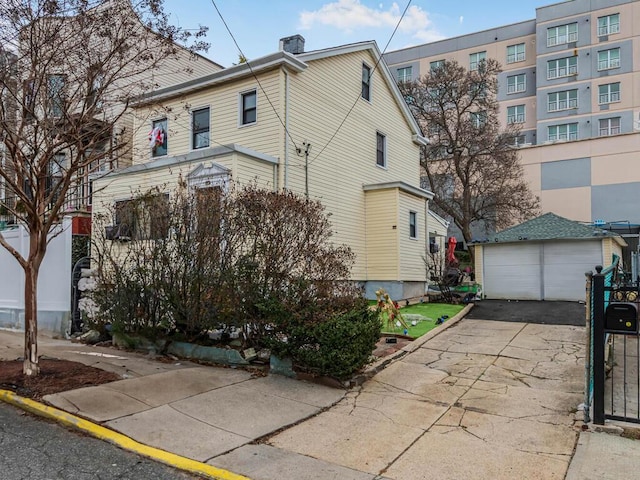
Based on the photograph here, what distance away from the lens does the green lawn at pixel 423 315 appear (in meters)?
10.8

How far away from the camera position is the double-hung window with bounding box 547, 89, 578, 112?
39.1 meters

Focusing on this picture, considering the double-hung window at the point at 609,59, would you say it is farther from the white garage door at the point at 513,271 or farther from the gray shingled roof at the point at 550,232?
the white garage door at the point at 513,271

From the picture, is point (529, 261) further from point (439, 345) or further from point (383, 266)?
point (439, 345)

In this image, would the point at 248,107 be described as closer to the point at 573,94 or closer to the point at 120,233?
the point at 120,233

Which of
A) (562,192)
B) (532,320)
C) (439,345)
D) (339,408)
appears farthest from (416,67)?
(339,408)

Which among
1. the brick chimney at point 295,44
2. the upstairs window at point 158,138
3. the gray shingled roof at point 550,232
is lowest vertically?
the gray shingled roof at point 550,232

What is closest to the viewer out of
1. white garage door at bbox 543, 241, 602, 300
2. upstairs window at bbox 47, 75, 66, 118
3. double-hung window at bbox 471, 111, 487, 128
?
upstairs window at bbox 47, 75, 66, 118

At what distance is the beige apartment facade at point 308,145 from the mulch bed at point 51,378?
5857 mm

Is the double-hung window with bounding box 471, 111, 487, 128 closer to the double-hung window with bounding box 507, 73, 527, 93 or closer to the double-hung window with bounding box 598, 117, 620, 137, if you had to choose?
the double-hung window with bounding box 598, 117, 620, 137

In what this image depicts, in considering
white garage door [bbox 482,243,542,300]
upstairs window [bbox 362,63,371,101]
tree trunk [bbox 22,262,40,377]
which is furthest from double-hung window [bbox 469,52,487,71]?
tree trunk [bbox 22,262,40,377]

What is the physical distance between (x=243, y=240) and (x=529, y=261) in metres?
13.6

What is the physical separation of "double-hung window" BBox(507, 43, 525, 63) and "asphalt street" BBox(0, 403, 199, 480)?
46381mm

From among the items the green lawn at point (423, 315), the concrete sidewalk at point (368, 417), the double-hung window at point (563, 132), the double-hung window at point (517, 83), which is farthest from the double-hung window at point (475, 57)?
the concrete sidewalk at point (368, 417)

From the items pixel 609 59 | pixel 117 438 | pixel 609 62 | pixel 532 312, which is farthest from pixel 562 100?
pixel 117 438
